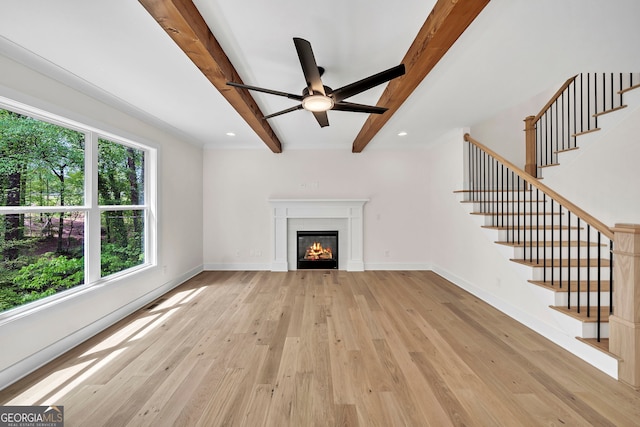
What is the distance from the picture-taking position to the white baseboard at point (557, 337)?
1.78m

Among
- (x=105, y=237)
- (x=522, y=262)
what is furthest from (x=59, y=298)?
(x=522, y=262)

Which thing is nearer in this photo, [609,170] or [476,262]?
[609,170]

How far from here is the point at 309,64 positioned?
1562mm

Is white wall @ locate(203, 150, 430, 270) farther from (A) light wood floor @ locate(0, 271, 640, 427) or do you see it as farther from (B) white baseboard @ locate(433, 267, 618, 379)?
(A) light wood floor @ locate(0, 271, 640, 427)

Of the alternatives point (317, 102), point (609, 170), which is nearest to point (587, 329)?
point (609, 170)

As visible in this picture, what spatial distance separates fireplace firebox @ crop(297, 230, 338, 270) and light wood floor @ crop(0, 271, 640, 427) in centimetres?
184

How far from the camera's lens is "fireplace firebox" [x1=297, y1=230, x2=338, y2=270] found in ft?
15.6

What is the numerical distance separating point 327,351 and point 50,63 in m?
3.29

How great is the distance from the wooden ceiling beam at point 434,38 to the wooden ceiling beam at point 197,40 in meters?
1.45

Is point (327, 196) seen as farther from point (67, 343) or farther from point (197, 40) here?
point (67, 343)

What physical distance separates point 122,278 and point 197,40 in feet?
8.83

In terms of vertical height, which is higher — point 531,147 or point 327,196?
point 531,147

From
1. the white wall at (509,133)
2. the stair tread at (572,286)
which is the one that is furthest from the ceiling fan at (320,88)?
the white wall at (509,133)

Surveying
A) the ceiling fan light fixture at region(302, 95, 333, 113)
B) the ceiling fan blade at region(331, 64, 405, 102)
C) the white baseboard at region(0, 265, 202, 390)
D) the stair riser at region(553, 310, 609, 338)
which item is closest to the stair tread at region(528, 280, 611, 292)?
the stair riser at region(553, 310, 609, 338)
